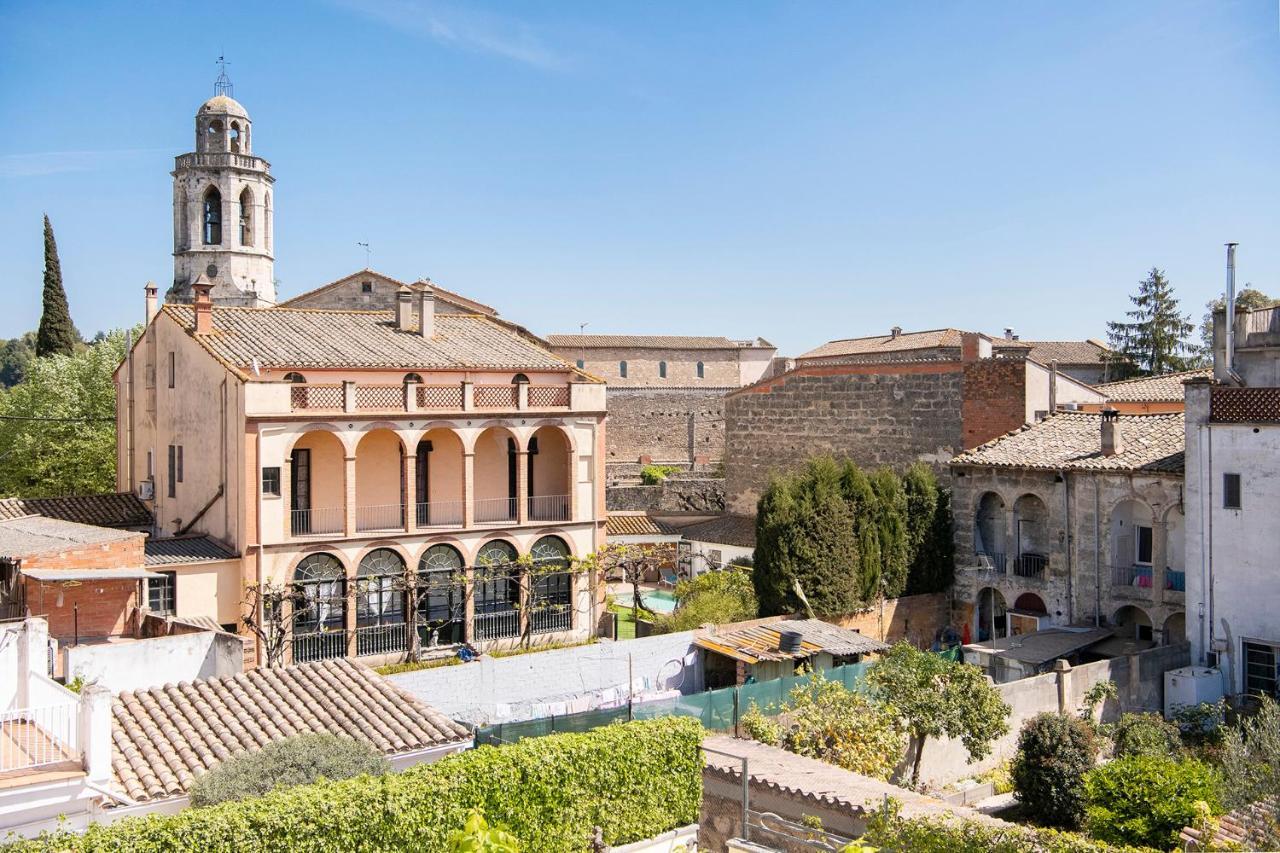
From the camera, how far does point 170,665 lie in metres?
19.8

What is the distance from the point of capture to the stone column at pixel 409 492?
94.8 feet

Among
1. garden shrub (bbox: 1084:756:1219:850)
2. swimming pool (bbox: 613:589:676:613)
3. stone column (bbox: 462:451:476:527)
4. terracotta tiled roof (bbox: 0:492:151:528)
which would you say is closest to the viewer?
garden shrub (bbox: 1084:756:1219:850)

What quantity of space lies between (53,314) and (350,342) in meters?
28.2

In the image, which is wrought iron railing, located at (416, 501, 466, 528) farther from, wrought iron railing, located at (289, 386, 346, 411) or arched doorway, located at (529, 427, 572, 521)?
wrought iron railing, located at (289, 386, 346, 411)

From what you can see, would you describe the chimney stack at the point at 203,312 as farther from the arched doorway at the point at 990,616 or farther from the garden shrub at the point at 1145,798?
the garden shrub at the point at 1145,798

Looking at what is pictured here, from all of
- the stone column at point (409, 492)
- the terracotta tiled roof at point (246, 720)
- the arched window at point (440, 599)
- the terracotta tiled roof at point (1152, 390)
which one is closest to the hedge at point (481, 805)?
the terracotta tiled roof at point (246, 720)

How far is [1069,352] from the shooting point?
6044 centimetres

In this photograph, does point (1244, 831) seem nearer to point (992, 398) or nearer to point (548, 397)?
point (992, 398)

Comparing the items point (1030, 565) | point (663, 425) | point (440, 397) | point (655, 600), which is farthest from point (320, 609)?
point (663, 425)

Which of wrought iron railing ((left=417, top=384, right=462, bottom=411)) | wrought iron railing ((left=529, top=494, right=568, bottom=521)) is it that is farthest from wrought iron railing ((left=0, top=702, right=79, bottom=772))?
wrought iron railing ((left=529, top=494, right=568, bottom=521))

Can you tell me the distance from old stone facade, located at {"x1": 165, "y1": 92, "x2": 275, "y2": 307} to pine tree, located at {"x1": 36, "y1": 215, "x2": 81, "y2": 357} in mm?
5844

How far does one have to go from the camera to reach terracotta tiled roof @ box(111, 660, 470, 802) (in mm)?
14102

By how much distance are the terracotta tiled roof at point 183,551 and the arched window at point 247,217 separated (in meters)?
26.5

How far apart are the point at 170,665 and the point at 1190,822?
16606mm
